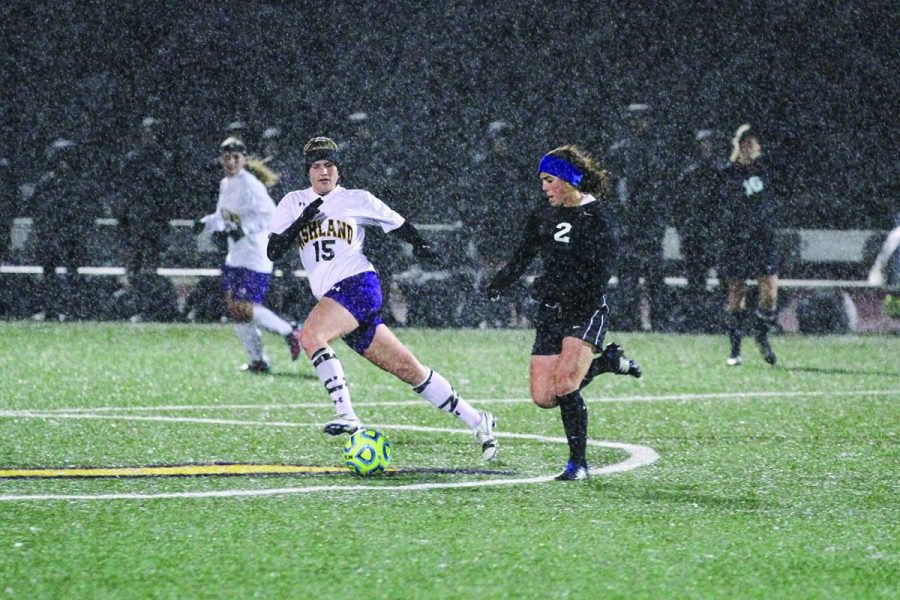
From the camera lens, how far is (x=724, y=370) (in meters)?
17.2

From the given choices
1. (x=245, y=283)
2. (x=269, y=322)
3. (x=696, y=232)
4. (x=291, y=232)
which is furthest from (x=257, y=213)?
(x=696, y=232)

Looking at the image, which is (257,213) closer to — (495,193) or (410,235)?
(410,235)

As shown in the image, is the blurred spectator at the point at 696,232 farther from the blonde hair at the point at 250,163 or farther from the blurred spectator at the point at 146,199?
the blonde hair at the point at 250,163

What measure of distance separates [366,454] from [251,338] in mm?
7179

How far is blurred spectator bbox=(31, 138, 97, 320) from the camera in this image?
2338 centimetres

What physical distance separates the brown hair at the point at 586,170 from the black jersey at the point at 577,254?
0.23 ft

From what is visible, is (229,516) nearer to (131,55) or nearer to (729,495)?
(729,495)

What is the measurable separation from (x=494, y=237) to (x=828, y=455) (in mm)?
12198

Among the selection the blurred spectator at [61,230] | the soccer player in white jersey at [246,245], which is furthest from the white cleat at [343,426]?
the blurred spectator at [61,230]

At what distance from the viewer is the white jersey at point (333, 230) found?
34.8ft

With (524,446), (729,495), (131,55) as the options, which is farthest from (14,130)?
(729,495)

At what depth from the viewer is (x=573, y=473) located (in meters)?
9.36

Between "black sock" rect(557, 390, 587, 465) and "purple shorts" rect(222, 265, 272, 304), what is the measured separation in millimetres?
7456

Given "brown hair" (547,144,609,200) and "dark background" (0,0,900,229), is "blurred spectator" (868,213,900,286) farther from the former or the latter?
"brown hair" (547,144,609,200)
